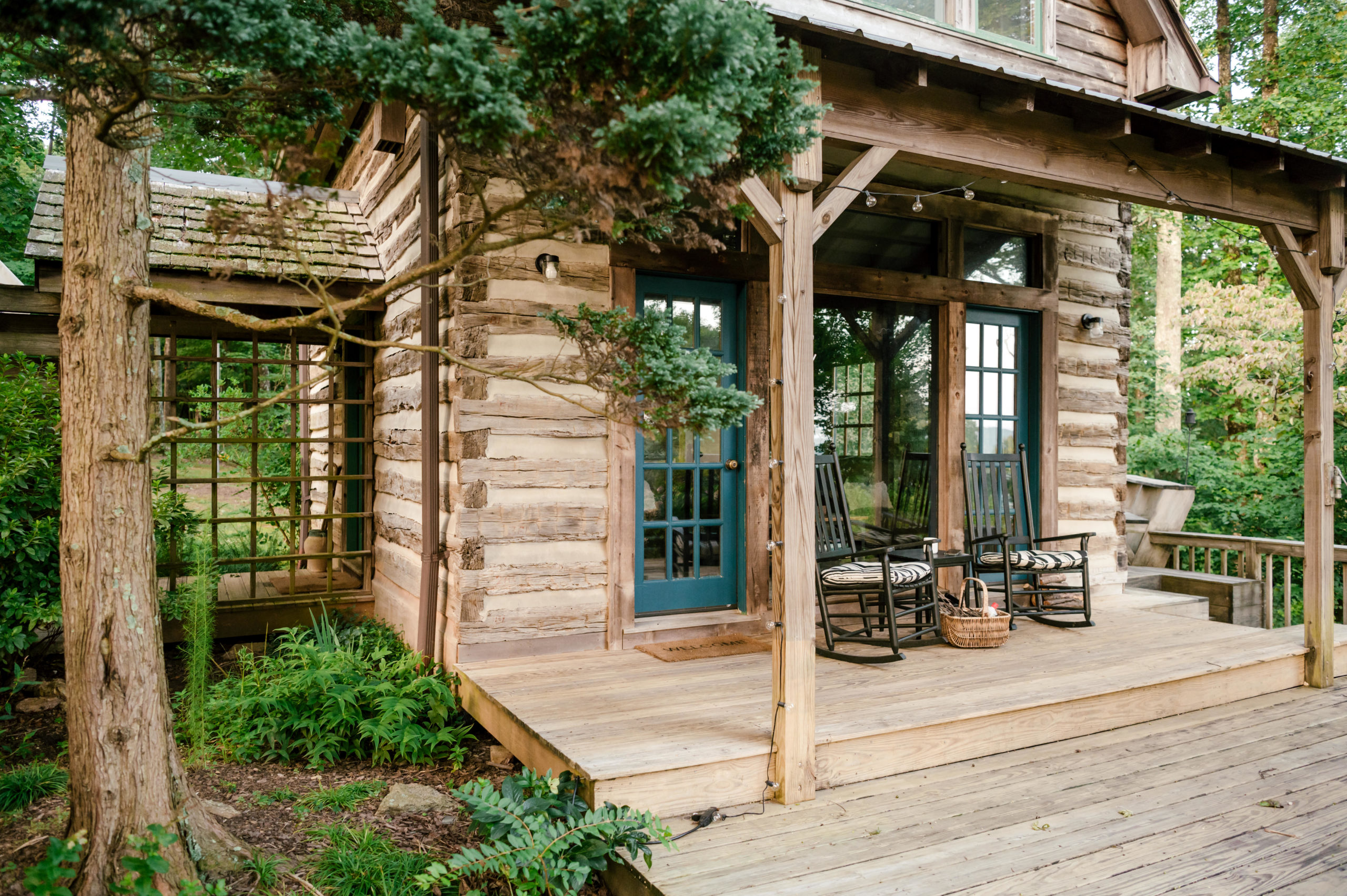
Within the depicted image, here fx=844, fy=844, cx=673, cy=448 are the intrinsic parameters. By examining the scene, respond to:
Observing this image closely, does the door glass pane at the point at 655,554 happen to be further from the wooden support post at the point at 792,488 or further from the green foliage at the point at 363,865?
the green foliage at the point at 363,865

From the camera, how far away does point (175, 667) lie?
4.95m


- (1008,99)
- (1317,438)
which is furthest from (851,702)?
(1317,438)

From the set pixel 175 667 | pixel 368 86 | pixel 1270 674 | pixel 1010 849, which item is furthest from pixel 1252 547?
pixel 175 667

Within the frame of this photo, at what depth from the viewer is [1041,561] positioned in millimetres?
4820

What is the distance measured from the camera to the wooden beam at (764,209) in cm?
279

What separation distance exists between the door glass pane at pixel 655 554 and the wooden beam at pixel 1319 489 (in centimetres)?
342

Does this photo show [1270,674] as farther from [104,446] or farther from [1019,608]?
[104,446]

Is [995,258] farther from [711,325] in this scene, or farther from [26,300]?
[26,300]

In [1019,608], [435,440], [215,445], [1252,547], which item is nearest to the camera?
[435,440]

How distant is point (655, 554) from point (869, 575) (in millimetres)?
1123

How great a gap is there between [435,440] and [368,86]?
7.47ft

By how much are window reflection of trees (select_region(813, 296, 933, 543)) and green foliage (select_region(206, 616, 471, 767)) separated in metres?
2.71

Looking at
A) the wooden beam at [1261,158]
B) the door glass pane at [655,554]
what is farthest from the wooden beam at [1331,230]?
the door glass pane at [655,554]

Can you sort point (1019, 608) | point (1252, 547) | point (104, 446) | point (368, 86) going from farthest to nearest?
point (1252, 547), point (1019, 608), point (104, 446), point (368, 86)
